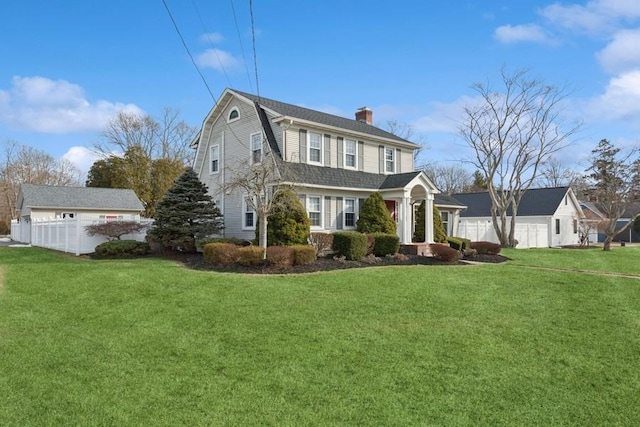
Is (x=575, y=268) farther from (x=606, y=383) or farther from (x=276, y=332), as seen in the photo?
(x=276, y=332)

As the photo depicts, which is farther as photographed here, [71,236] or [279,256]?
[71,236]

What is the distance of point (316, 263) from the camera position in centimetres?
1431

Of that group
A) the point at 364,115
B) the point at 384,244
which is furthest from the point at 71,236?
the point at 364,115

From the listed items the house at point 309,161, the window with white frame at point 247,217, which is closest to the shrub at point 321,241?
the house at point 309,161

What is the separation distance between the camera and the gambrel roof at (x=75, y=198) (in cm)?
3344

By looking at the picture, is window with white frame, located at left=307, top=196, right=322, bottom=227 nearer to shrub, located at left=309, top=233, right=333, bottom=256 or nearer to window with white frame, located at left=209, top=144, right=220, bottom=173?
shrub, located at left=309, top=233, right=333, bottom=256

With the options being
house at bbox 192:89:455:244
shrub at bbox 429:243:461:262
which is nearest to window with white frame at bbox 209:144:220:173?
house at bbox 192:89:455:244

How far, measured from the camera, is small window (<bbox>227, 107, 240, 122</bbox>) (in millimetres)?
20219

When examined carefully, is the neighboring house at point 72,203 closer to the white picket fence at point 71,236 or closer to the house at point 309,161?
the white picket fence at point 71,236

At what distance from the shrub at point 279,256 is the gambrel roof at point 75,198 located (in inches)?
1055

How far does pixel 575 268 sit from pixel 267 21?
42.2 feet

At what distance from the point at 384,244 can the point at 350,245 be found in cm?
205

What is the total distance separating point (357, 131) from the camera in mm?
20734

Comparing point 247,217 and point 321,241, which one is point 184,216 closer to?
point 247,217
